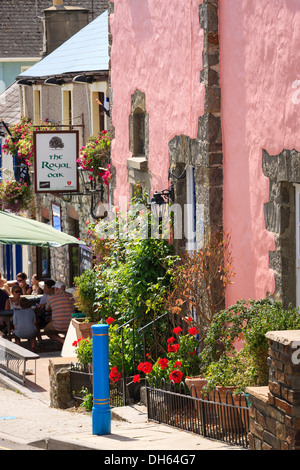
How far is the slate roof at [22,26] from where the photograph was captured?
31.4 metres

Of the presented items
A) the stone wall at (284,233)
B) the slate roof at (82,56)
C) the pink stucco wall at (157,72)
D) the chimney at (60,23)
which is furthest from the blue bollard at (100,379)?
the chimney at (60,23)

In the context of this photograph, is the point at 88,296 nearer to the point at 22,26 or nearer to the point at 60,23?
the point at 60,23

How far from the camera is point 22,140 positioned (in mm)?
21734

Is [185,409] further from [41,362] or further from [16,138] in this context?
[16,138]

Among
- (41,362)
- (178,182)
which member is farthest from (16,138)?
(178,182)

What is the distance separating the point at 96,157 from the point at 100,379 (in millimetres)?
8880

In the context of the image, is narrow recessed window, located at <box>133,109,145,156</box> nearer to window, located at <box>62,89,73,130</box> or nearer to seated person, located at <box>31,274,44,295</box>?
window, located at <box>62,89,73,130</box>

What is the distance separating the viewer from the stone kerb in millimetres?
5703

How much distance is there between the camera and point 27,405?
10.9m

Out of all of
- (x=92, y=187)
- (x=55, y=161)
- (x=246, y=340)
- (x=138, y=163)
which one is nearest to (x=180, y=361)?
(x=246, y=340)

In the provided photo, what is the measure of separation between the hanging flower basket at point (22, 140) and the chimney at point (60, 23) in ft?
8.04

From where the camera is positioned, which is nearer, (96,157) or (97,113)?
(96,157)

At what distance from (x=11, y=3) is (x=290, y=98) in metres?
25.6

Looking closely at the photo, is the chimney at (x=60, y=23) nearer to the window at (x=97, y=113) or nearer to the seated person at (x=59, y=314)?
the window at (x=97, y=113)
